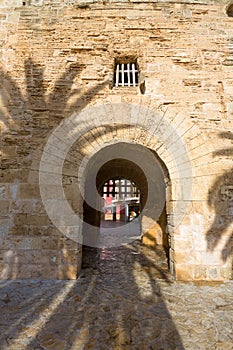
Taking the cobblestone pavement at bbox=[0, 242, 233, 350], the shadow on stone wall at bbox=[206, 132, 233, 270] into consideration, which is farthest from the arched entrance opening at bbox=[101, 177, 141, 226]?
the cobblestone pavement at bbox=[0, 242, 233, 350]

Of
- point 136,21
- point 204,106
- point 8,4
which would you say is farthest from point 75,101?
point 8,4

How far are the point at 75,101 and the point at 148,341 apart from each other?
11.4 feet

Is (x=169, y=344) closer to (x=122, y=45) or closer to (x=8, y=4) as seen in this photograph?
(x=122, y=45)

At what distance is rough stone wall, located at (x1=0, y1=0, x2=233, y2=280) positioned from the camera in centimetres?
322

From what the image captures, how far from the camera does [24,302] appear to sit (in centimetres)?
247

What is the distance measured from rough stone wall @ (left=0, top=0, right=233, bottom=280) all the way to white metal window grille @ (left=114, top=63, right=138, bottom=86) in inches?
7.5

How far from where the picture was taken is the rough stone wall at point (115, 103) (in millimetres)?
3217

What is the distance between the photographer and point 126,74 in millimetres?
4004

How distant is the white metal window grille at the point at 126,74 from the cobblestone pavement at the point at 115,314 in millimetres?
3449

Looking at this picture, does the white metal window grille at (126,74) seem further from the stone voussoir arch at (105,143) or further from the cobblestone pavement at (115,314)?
the cobblestone pavement at (115,314)

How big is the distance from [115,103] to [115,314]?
311 centimetres

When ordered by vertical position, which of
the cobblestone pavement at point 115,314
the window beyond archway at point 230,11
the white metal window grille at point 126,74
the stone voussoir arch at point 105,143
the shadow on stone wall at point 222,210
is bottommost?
the cobblestone pavement at point 115,314

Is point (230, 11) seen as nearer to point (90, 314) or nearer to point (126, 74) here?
point (126, 74)

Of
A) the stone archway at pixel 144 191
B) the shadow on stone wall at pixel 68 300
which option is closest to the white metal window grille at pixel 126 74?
the shadow on stone wall at pixel 68 300
